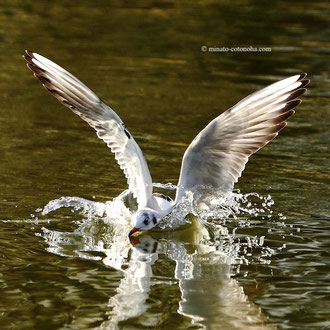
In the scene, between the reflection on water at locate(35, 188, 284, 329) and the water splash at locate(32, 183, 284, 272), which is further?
the water splash at locate(32, 183, 284, 272)

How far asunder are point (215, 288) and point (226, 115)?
1.48 meters

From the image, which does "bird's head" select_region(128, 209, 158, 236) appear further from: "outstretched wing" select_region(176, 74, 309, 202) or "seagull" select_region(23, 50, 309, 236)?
"outstretched wing" select_region(176, 74, 309, 202)

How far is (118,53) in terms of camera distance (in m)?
14.6

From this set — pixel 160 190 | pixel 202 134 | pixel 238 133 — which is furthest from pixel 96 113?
pixel 160 190

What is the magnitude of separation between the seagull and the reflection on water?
11.0 inches

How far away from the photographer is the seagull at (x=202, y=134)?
6.80m

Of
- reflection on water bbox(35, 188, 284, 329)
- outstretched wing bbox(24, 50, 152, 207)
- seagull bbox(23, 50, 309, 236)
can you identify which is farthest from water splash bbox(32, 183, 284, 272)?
outstretched wing bbox(24, 50, 152, 207)

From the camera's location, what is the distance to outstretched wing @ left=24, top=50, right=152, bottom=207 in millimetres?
7086

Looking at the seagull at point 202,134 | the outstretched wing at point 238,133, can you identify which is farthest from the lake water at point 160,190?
the outstretched wing at point 238,133

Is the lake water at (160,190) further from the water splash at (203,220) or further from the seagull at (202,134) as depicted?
the seagull at (202,134)

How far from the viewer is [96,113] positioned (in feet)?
23.4

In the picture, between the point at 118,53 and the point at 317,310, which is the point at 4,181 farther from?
the point at 118,53

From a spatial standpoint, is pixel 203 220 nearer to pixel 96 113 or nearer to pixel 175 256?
pixel 175 256

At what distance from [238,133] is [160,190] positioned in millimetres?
1523
